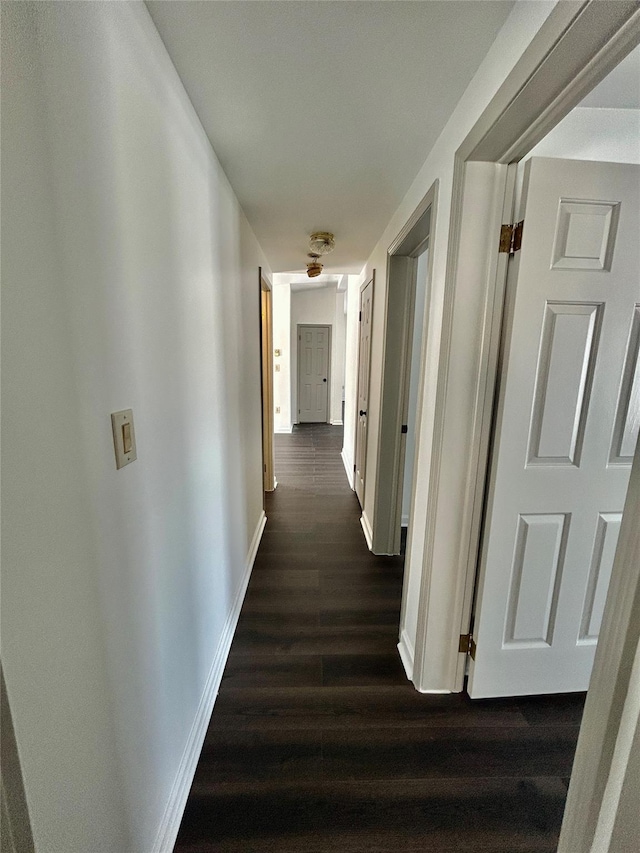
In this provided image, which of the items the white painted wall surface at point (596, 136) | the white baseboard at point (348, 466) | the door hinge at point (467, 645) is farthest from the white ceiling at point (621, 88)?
the white baseboard at point (348, 466)

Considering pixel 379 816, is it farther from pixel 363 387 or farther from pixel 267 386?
pixel 267 386

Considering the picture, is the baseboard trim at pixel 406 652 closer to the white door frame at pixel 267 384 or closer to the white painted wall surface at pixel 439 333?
the white painted wall surface at pixel 439 333

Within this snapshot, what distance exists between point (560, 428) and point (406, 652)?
125 cm

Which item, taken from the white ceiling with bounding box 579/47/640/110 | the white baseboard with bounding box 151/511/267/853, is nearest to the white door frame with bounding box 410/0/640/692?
the white ceiling with bounding box 579/47/640/110

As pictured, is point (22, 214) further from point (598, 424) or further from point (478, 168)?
point (598, 424)

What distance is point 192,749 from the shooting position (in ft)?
3.85

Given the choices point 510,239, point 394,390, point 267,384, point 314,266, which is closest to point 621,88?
point 510,239

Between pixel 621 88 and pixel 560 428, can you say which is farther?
pixel 560 428

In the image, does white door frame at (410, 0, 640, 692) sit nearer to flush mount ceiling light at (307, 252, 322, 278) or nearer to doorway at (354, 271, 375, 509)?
doorway at (354, 271, 375, 509)

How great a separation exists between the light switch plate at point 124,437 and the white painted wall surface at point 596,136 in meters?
1.49

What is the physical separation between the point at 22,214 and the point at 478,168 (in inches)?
48.6

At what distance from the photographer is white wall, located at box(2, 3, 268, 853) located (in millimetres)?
500

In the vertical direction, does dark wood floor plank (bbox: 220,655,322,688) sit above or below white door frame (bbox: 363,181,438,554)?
below

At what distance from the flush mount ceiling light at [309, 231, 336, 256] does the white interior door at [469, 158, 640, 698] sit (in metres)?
1.52
